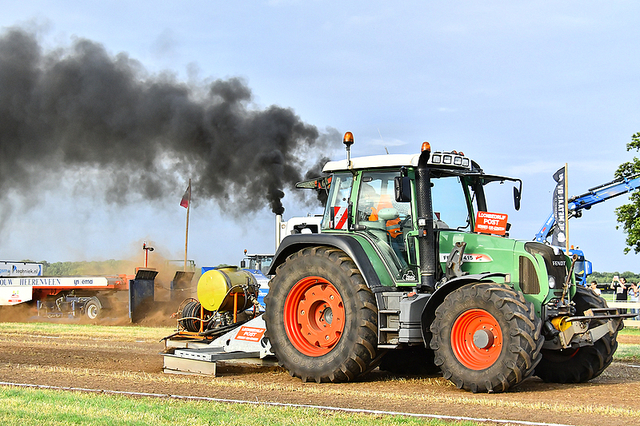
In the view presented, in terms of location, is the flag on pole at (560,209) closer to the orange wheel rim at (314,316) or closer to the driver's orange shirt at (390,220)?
the driver's orange shirt at (390,220)

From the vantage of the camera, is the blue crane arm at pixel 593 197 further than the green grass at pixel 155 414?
Yes

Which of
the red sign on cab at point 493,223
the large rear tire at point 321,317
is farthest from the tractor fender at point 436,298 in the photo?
the red sign on cab at point 493,223

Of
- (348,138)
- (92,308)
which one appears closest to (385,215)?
(348,138)

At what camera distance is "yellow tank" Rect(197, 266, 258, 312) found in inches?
436

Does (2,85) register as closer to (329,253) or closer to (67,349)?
(67,349)

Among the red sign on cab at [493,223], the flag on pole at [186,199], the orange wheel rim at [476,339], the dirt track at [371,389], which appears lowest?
the dirt track at [371,389]

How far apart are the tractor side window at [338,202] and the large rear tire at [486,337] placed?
6.32 ft

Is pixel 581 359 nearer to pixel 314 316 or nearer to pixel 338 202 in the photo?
pixel 314 316

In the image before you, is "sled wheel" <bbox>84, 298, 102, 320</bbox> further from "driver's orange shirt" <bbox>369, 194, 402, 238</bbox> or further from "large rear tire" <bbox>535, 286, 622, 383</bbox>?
"large rear tire" <bbox>535, 286, 622, 383</bbox>

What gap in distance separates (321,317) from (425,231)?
171 centimetres

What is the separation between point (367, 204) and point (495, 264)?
1.76 m

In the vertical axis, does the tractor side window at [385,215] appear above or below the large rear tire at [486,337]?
above

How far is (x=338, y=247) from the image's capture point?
865cm

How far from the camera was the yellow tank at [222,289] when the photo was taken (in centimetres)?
1108
